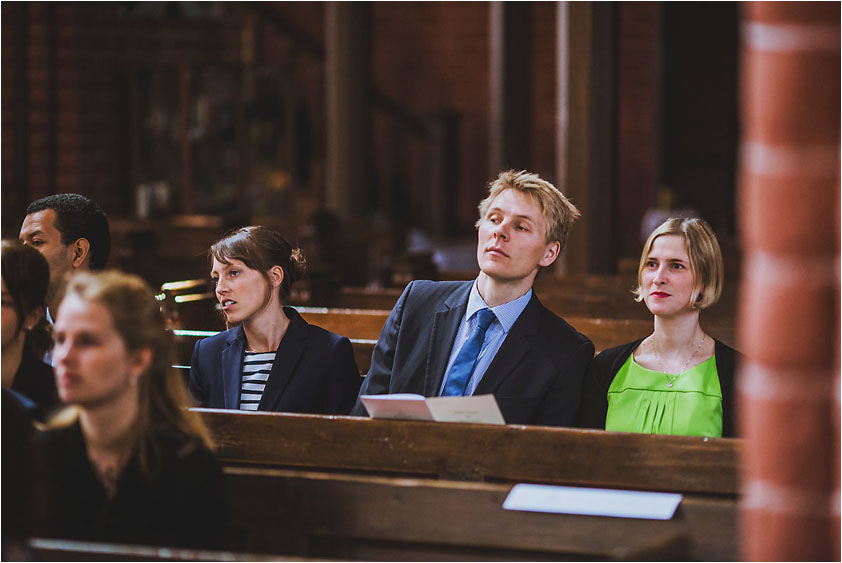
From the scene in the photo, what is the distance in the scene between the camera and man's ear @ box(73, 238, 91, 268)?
302 cm

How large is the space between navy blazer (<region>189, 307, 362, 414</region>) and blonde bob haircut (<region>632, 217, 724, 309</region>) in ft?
2.65

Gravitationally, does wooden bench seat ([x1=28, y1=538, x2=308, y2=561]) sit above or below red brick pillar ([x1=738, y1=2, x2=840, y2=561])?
below

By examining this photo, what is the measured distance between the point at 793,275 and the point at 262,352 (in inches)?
75.5

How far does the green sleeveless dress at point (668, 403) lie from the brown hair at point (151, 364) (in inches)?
42.4

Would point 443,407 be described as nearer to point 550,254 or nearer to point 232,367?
point 550,254

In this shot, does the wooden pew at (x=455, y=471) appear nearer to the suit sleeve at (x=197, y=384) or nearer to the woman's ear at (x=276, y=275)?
the suit sleeve at (x=197, y=384)

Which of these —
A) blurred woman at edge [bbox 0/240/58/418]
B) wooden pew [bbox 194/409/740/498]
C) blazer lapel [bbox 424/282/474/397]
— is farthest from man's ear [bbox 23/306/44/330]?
blazer lapel [bbox 424/282/474/397]

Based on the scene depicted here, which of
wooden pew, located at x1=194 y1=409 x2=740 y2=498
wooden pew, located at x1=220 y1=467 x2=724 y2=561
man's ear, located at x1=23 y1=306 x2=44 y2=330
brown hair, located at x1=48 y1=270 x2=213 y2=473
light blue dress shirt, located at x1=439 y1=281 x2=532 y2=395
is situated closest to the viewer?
brown hair, located at x1=48 y1=270 x2=213 y2=473

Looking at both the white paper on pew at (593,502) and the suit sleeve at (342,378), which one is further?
the suit sleeve at (342,378)

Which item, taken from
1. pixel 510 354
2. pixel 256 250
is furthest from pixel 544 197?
pixel 256 250

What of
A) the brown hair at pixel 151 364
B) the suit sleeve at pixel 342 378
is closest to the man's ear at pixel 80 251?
the suit sleeve at pixel 342 378

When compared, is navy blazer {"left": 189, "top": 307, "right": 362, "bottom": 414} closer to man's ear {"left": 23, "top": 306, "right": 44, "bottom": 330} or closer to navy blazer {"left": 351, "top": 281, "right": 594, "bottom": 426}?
navy blazer {"left": 351, "top": 281, "right": 594, "bottom": 426}

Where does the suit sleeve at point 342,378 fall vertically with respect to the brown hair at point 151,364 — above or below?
below

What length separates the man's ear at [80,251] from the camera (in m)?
3.02
